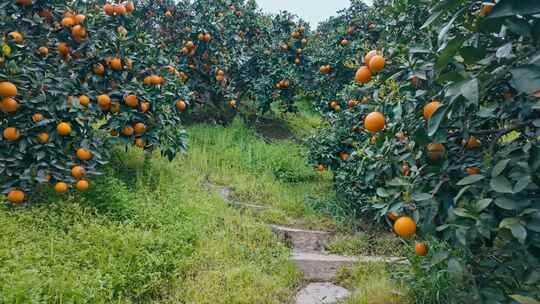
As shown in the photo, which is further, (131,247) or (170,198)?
(170,198)

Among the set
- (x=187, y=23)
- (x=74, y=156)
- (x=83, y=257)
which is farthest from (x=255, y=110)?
(x=83, y=257)

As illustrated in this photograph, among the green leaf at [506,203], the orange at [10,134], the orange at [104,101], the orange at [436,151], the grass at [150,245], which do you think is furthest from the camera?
the orange at [104,101]

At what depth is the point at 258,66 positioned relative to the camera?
6.95 meters

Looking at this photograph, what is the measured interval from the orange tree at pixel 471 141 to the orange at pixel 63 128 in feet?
7.02

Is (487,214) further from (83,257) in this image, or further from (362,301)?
(83,257)

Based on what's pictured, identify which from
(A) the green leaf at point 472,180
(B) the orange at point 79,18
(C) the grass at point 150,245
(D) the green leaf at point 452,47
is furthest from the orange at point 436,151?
(B) the orange at point 79,18

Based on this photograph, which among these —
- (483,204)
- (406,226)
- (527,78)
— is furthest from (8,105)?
(527,78)

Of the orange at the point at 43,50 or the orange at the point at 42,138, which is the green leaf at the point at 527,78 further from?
the orange at the point at 43,50

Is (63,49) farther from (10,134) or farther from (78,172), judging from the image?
(78,172)

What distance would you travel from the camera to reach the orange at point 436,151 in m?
1.71

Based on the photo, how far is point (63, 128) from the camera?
308 centimetres

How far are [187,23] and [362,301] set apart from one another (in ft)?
16.2

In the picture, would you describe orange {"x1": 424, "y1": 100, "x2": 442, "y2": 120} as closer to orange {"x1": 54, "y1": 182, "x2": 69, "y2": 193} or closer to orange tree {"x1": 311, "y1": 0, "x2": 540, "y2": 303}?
orange tree {"x1": 311, "y1": 0, "x2": 540, "y2": 303}

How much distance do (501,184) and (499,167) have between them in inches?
2.4
